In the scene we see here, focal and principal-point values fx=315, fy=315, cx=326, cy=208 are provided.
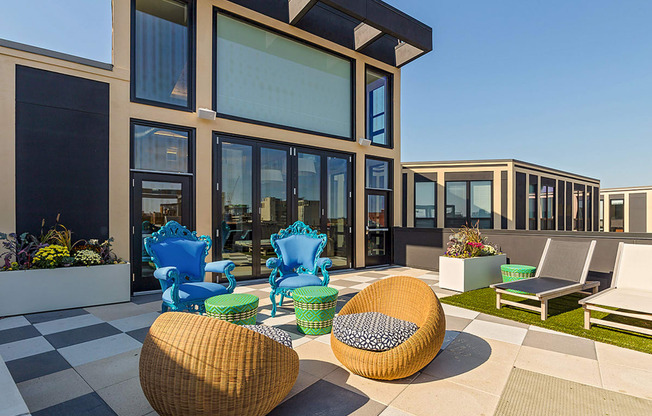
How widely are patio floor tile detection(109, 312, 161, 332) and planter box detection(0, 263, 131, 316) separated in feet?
2.95

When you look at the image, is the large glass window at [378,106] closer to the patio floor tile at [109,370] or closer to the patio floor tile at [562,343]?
the patio floor tile at [562,343]

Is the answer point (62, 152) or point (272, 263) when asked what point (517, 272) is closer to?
point (272, 263)

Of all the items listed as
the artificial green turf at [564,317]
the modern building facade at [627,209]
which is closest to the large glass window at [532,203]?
the modern building facade at [627,209]

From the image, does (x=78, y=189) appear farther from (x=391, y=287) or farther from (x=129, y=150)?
(x=391, y=287)

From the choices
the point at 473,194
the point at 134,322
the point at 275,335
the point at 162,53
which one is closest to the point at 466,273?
the point at 275,335

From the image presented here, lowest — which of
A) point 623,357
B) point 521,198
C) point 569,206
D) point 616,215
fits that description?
point 623,357

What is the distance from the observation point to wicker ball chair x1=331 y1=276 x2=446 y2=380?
2104 mm

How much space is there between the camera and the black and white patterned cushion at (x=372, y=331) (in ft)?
7.19

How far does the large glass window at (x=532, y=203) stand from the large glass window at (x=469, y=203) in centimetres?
266

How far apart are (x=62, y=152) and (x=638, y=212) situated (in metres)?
26.0

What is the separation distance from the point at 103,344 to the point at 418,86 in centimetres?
960

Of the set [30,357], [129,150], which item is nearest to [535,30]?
[129,150]

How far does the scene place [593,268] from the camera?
16.8ft

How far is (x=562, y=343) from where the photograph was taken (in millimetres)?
2975
